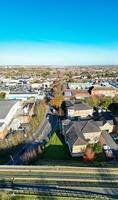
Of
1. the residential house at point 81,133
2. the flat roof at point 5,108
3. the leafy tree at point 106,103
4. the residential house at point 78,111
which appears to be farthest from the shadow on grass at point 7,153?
the leafy tree at point 106,103

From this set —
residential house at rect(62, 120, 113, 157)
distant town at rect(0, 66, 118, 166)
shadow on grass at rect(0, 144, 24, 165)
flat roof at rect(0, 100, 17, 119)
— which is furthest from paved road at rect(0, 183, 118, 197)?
A: flat roof at rect(0, 100, 17, 119)

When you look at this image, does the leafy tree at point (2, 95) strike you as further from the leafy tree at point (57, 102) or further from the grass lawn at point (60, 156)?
the grass lawn at point (60, 156)

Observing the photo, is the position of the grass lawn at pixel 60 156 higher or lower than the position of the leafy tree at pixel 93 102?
lower

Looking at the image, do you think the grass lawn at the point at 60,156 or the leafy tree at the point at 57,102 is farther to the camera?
the leafy tree at the point at 57,102

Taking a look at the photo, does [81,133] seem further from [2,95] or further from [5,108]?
[2,95]

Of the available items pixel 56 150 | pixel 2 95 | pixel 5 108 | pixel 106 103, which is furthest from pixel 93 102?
pixel 2 95

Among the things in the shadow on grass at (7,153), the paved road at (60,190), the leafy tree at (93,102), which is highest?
the leafy tree at (93,102)

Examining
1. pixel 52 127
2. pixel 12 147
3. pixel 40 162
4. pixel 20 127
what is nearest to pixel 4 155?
pixel 12 147

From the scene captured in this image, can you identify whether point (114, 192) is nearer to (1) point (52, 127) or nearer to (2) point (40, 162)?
(2) point (40, 162)
